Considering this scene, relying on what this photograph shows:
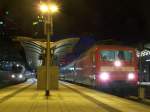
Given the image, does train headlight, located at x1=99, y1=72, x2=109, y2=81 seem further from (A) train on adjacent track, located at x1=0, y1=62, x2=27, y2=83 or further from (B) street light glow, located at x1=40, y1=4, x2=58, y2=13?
(A) train on adjacent track, located at x1=0, y1=62, x2=27, y2=83

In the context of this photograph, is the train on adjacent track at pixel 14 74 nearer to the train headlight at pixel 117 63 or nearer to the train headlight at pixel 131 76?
the train headlight at pixel 117 63

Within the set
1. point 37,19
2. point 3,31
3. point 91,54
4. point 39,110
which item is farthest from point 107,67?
point 37,19

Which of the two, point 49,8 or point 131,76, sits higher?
point 49,8

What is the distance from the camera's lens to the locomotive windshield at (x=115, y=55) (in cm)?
3762

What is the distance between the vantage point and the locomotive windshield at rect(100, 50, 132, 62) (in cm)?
3762

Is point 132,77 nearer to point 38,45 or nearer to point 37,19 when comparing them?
point 38,45

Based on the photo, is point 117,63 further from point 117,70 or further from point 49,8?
point 49,8

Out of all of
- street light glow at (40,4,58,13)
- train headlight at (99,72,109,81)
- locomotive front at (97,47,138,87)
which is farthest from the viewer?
locomotive front at (97,47,138,87)

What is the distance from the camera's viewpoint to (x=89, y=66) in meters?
42.2

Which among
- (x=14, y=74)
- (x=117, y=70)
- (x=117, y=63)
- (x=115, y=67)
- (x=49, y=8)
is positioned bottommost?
(x=117, y=70)

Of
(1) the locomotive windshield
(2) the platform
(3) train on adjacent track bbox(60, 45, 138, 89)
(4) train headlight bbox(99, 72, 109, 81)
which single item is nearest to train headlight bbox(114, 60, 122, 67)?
(3) train on adjacent track bbox(60, 45, 138, 89)

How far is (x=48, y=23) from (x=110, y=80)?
8.19 m

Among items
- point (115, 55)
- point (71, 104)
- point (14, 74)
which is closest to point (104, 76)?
point (115, 55)

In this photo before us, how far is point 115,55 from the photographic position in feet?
124
